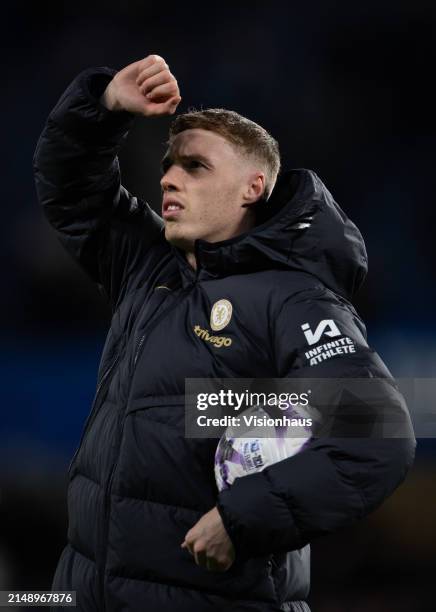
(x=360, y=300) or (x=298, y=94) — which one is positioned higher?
(x=298, y=94)

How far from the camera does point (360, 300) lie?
4367mm

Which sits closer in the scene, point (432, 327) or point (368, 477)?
point (368, 477)

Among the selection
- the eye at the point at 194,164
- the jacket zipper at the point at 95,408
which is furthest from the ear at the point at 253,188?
the jacket zipper at the point at 95,408

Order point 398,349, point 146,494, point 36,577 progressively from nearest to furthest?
Answer: point 146,494 < point 36,577 < point 398,349

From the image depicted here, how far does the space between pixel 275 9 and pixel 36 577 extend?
3.27 meters

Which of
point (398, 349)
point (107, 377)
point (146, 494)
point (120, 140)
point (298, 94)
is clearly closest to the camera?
point (146, 494)

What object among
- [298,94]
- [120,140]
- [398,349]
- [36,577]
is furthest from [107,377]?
[298,94]

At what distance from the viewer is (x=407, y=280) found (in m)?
4.34

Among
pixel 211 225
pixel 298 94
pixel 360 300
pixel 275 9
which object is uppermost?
pixel 275 9

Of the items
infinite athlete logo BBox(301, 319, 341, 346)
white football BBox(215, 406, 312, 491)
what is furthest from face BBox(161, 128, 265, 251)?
white football BBox(215, 406, 312, 491)

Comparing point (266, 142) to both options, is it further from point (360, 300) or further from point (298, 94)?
point (298, 94)

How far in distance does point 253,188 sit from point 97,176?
1.32 ft

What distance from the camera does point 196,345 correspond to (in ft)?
6.05

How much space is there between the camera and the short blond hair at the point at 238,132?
84.7 inches
